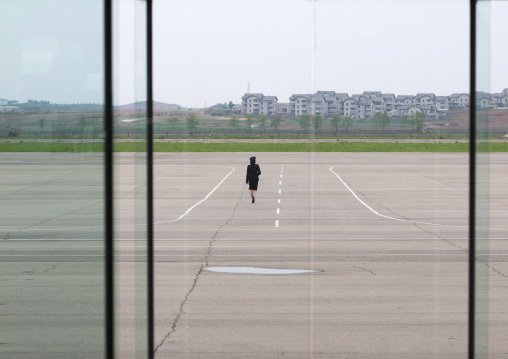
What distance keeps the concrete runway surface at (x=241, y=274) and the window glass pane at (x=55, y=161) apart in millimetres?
15

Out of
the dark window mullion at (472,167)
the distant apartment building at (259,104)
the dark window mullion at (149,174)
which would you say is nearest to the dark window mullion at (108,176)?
the dark window mullion at (149,174)

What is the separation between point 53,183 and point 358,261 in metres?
12.0

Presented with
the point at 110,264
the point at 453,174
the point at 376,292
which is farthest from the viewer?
the point at 453,174

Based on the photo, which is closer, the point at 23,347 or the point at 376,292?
the point at 23,347

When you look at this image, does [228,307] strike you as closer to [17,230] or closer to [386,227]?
[17,230]

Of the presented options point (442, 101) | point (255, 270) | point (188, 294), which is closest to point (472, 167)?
point (188, 294)

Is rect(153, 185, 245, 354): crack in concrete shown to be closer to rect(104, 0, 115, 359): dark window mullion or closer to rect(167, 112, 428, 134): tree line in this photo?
rect(104, 0, 115, 359): dark window mullion

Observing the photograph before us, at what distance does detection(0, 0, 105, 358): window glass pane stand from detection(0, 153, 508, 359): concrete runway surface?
0.02 metres

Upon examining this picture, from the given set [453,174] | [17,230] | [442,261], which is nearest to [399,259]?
[442,261]

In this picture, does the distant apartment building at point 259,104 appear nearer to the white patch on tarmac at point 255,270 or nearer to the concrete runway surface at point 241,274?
the concrete runway surface at point 241,274

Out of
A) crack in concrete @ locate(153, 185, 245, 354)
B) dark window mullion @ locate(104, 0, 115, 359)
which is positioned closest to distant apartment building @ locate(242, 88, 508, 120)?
crack in concrete @ locate(153, 185, 245, 354)

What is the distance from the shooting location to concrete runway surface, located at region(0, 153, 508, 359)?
15.4ft

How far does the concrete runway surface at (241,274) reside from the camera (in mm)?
4691

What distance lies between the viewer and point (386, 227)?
22891 millimetres
